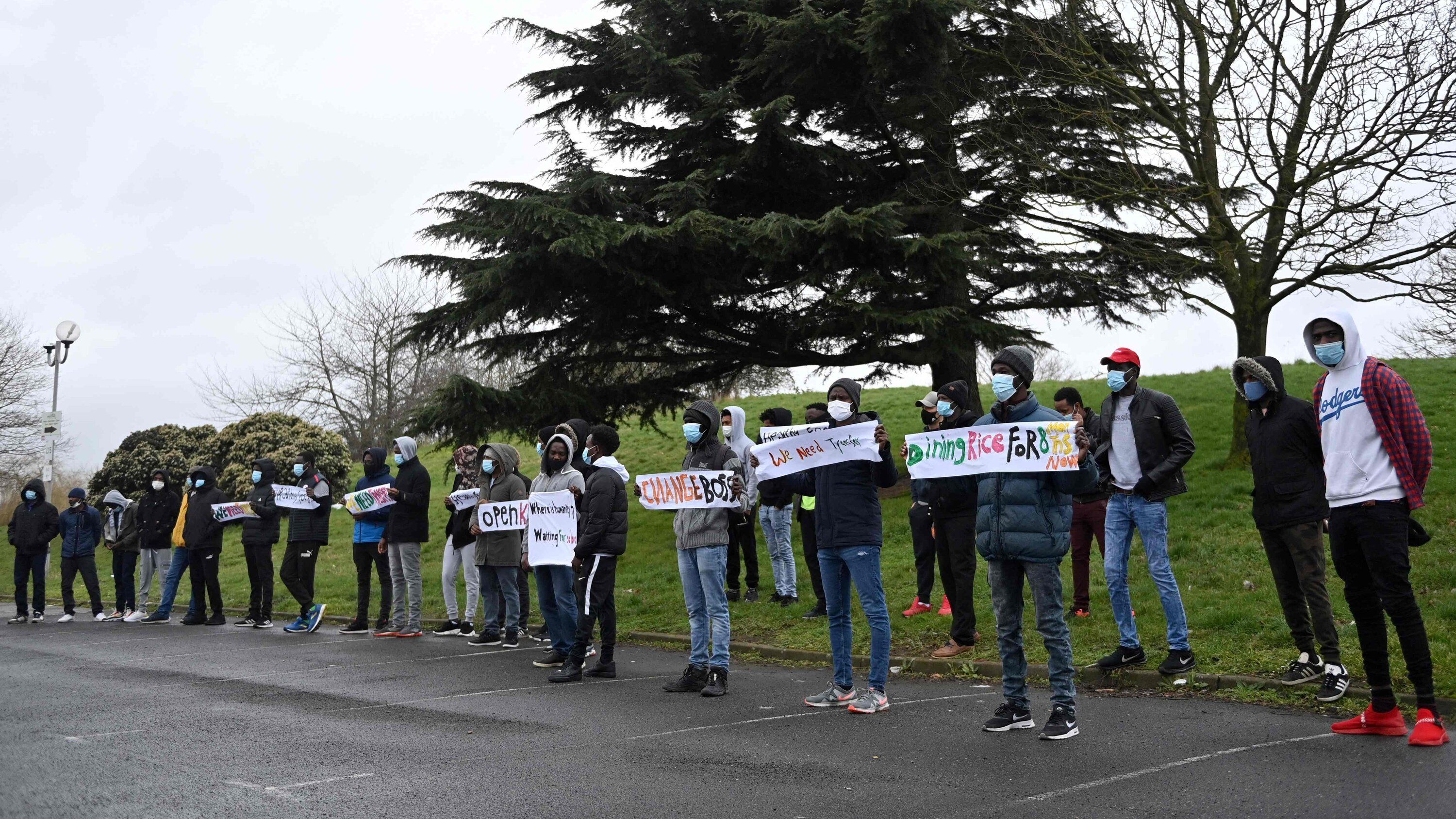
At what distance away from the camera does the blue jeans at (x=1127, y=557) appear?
7.88 meters

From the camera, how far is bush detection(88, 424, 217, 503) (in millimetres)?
31984

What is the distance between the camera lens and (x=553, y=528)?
9773mm

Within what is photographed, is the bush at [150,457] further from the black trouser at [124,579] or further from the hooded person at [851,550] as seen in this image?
the hooded person at [851,550]

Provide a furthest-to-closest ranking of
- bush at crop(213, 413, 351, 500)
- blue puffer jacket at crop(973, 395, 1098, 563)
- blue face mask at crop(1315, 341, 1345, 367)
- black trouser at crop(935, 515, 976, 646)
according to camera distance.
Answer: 1. bush at crop(213, 413, 351, 500)
2. black trouser at crop(935, 515, 976, 646)
3. blue puffer jacket at crop(973, 395, 1098, 563)
4. blue face mask at crop(1315, 341, 1345, 367)

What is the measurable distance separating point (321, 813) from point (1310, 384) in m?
24.3

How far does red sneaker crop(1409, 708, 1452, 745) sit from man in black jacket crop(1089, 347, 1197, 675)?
2.08m

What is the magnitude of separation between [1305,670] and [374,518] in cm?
1025

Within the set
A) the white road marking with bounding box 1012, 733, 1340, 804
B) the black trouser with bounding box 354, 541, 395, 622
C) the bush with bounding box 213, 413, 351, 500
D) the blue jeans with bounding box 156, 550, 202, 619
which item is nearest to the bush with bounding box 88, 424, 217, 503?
the bush with bounding box 213, 413, 351, 500

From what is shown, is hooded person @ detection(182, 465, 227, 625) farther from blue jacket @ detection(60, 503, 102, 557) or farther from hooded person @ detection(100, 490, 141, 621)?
blue jacket @ detection(60, 503, 102, 557)

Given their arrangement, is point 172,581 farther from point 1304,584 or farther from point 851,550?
point 1304,584

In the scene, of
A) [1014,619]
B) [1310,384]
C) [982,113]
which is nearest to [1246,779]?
[1014,619]

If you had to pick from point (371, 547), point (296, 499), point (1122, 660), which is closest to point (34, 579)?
point (296, 499)

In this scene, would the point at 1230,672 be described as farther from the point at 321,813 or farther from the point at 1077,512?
the point at 321,813

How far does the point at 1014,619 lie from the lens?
672 cm
